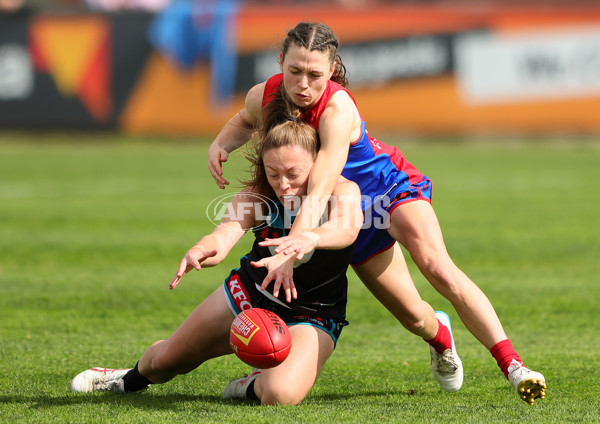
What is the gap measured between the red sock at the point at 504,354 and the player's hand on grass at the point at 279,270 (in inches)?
46.6

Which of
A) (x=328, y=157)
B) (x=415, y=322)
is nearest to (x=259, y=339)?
(x=328, y=157)

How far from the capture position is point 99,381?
493cm

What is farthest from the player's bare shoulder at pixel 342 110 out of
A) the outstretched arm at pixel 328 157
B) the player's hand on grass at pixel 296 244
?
the player's hand on grass at pixel 296 244

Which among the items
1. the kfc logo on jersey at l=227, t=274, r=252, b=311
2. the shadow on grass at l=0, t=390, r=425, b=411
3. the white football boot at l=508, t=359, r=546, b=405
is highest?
the kfc logo on jersey at l=227, t=274, r=252, b=311

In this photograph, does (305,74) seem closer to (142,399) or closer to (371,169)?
(371,169)

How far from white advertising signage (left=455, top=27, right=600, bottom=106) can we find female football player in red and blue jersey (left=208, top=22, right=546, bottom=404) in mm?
15903

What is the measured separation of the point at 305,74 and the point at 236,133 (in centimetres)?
78

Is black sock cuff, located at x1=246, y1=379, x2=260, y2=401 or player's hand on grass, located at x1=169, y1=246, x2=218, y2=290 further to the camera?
black sock cuff, located at x1=246, y1=379, x2=260, y2=401

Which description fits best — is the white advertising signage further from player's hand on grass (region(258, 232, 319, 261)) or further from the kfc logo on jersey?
player's hand on grass (region(258, 232, 319, 261))

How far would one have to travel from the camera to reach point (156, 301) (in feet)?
23.9

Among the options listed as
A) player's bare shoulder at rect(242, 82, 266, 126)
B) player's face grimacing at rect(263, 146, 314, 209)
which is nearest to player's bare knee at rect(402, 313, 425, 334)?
player's face grimacing at rect(263, 146, 314, 209)

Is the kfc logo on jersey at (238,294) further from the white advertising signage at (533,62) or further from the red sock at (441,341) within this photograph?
the white advertising signage at (533,62)

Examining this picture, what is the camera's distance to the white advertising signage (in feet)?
66.8

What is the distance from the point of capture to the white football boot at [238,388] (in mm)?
4723
